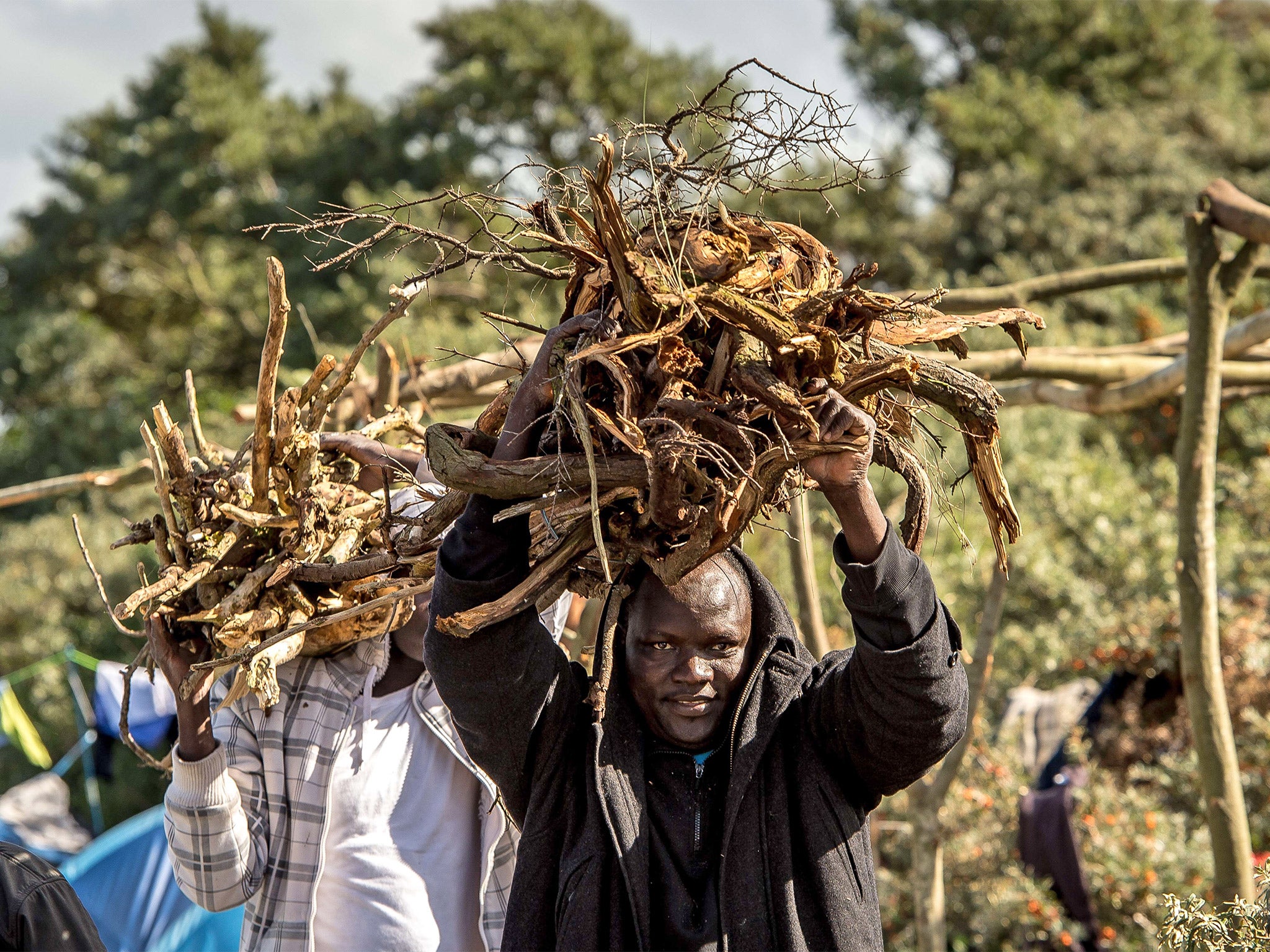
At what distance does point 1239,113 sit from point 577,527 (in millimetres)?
20469

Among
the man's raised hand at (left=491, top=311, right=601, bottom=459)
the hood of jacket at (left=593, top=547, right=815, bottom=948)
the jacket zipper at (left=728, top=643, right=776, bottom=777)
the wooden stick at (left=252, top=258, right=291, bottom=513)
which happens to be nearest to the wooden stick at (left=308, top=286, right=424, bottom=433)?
the wooden stick at (left=252, top=258, right=291, bottom=513)

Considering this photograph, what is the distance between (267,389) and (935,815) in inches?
108

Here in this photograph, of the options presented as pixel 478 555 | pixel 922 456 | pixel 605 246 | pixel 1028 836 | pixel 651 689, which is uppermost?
pixel 605 246

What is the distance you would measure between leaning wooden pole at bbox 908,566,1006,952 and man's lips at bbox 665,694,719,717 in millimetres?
2115

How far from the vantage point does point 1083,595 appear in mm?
6820

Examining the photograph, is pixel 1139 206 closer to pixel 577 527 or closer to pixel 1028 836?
pixel 1028 836

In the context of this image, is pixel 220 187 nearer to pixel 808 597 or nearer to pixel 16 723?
pixel 16 723

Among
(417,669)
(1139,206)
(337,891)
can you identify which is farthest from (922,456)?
(1139,206)

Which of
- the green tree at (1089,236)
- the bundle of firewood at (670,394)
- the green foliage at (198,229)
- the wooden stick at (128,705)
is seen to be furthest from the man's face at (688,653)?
the green foliage at (198,229)

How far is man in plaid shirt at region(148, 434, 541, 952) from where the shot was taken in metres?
2.56

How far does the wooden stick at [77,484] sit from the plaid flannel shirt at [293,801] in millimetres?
1000

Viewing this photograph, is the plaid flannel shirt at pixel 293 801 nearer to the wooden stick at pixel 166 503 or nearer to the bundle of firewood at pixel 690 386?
the wooden stick at pixel 166 503

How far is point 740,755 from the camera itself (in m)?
1.93

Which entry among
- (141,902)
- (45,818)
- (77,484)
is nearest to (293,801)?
(77,484)
